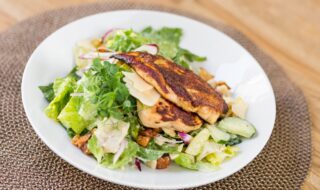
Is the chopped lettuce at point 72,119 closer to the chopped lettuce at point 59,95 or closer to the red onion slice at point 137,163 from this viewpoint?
the chopped lettuce at point 59,95

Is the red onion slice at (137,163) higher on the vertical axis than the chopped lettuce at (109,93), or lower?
lower

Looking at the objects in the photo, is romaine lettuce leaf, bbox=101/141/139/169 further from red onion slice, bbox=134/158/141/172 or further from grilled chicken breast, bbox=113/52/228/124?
grilled chicken breast, bbox=113/52/228/124

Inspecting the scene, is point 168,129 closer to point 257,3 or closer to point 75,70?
point 75,70

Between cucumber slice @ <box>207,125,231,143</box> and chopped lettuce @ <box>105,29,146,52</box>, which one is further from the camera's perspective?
chopped lettuce @ <box>105,29,146,52</box>

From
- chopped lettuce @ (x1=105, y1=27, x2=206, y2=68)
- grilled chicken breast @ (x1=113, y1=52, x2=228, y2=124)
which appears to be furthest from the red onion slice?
chopped lettuce @ (x1=105, y1=27, x2=206, y2=68)

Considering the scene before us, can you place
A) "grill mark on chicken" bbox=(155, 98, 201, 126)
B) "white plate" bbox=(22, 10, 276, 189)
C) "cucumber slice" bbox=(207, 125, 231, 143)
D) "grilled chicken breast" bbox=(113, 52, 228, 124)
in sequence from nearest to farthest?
"white plate" bbox=(22, 10, 276, 189), "grill mark on chicken" bbox=(155, 98, 201, 126), "grilled chicken breast" bbox=(113, 52, 228, 124), "cucumber slice" bbox=(207, 125, 231, 143)

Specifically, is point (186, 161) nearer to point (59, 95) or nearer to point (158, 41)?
point (59, 95)

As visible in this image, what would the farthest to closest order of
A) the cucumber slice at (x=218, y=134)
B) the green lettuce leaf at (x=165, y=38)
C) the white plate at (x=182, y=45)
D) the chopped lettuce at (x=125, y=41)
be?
the green lettuce leaf at (x=165, y=38)
the chopped lettuce at (x=125, y=41)
the cucumber slice at (x=218, y=134)
the white plate at (x=182, y=45)

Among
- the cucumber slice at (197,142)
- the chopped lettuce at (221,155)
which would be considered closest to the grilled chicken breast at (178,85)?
the cucumber slice at (197,142)

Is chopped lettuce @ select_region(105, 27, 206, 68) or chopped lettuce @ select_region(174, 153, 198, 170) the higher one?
chopped lettuce @ select_region(105, 27, 206, 68)
